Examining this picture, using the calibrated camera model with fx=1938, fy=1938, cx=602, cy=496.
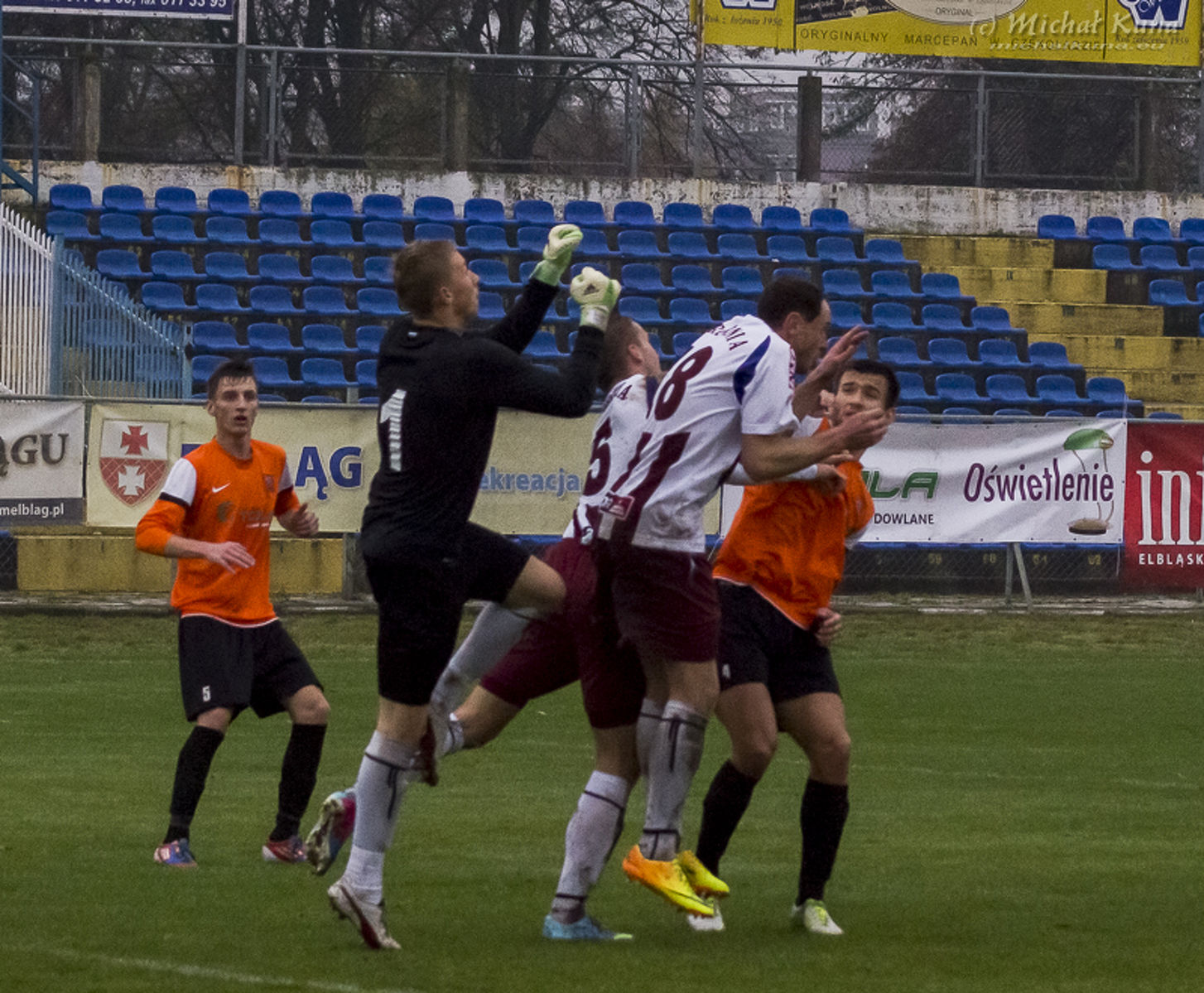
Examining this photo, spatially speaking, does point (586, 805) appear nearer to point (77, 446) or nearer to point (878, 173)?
point (77, 446)

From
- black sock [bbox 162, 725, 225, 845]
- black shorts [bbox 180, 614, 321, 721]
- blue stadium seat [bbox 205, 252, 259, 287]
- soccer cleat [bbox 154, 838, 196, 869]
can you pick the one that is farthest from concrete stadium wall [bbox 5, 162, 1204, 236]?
soccer cleat [bbox 154, 838, 196, 869]

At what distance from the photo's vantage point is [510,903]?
20.4ft

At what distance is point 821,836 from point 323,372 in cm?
1537

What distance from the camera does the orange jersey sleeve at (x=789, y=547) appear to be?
236 inches

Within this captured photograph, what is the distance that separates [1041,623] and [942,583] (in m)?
1.69

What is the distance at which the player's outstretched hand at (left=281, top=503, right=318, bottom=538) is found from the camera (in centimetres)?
727

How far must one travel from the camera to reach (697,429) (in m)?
5.68

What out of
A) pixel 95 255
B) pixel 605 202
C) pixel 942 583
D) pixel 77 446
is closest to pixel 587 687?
pixel 77 446

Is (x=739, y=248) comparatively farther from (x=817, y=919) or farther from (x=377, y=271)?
(x=817, y=919)

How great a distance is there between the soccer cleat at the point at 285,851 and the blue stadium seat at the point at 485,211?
58.1 feet

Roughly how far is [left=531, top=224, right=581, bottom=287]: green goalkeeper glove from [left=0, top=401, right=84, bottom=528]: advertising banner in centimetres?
1088

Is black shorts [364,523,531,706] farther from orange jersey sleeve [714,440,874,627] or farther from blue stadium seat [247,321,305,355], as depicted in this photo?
blue stadium seat [247,321,305,355]

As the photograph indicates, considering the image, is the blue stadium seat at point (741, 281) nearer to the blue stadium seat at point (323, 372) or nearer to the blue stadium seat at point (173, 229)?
the blue stadium seat at point (323, 372)

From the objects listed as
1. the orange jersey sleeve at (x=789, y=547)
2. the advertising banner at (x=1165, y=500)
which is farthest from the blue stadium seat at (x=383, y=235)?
the orange jersey sleeve at (x=789, y=547)
